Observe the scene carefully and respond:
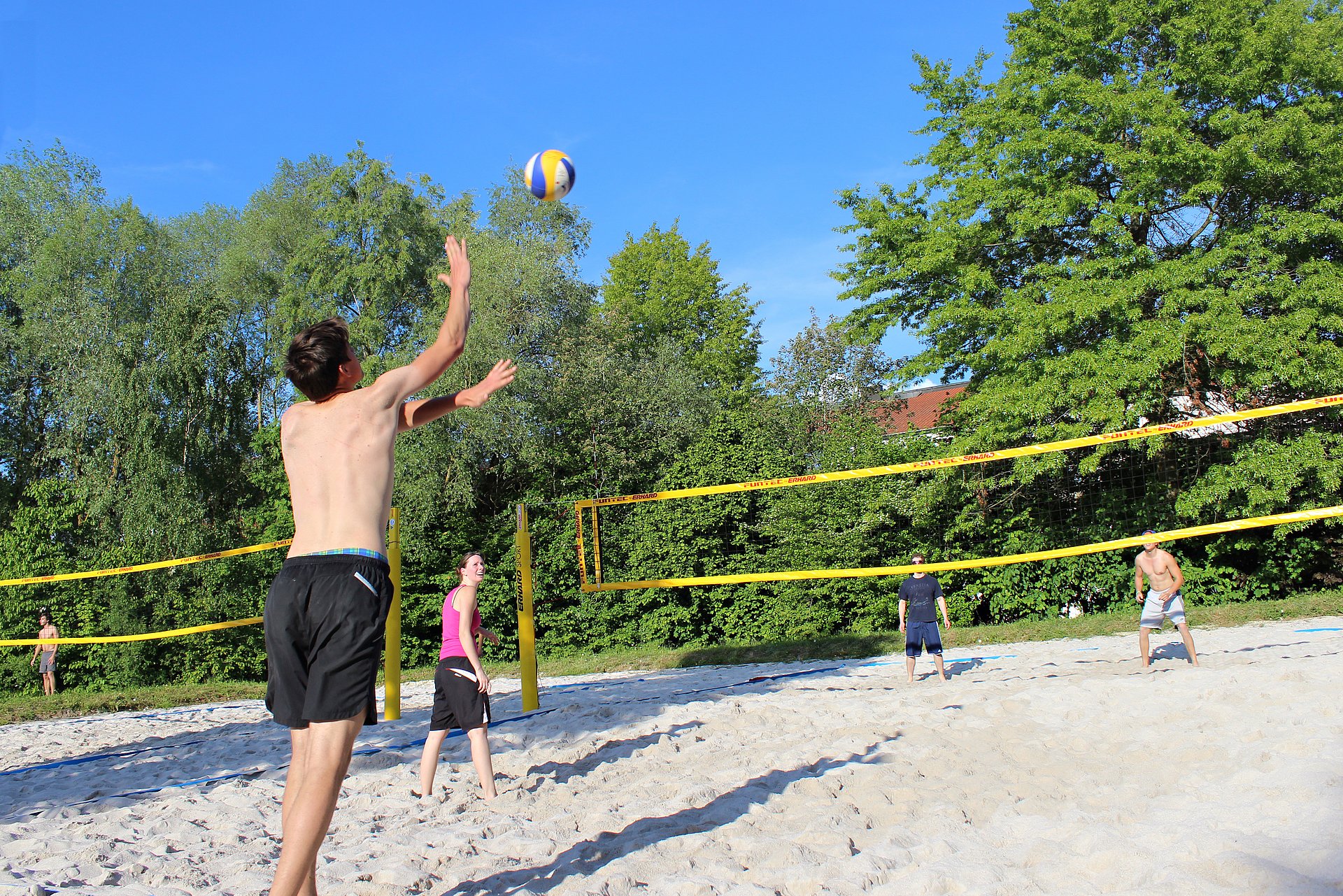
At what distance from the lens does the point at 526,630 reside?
6746mm

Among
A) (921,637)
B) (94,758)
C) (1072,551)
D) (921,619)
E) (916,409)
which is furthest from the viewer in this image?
(916,409)

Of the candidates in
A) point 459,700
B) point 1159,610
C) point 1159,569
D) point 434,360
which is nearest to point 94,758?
point 459,700

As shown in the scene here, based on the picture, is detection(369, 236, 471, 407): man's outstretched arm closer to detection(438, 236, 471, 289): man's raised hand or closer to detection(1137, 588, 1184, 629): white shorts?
detection(438, 236, 471, 289): man's raised hand

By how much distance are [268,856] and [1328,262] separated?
44.7 ft

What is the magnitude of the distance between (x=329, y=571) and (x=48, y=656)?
1522 cm

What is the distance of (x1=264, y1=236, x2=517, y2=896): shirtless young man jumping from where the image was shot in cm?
218

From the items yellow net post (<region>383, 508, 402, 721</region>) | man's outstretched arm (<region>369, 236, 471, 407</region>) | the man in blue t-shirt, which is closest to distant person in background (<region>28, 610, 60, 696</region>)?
yellow net post (<region>383, 508, 402, 721</region>)

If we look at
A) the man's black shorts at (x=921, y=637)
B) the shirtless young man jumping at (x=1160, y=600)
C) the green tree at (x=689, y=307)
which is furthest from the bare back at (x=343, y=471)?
the green tree at (x=689, y=307)

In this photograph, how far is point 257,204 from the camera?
78.1 feet

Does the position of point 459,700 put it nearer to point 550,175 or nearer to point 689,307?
point 550,175

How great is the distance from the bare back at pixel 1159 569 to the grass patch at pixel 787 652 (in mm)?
2735

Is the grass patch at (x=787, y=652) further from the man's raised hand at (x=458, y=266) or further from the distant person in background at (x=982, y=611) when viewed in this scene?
the man's raised hand at (x=458, y=266)

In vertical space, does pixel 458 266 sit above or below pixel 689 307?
below

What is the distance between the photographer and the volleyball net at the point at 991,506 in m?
11.7
